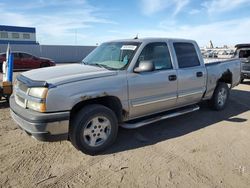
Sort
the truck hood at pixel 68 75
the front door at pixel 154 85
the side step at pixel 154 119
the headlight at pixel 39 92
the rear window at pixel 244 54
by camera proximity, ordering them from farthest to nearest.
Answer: the rear window at pixel 244 54 → the side step at pixel 154 119 → the front door at pixel 154 85 → the truck hood at pixel 68 75 → the headlight at pixel 39 92

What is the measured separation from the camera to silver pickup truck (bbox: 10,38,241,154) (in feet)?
11.3

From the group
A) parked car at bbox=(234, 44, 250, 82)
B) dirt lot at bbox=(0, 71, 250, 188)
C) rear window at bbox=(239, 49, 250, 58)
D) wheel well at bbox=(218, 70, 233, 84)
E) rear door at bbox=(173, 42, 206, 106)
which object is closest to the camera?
dirt lot at bbox=(0, 71, 250, 188)

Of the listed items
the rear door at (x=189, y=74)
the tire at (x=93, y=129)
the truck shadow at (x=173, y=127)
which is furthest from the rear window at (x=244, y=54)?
the tire at (x=93, y=129)

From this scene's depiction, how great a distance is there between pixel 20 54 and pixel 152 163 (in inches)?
648

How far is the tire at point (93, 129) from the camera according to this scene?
12.1ft

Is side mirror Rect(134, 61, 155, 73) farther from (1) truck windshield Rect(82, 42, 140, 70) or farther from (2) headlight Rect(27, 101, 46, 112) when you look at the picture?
(2) headlight Rect(27, 101, 46, 112)

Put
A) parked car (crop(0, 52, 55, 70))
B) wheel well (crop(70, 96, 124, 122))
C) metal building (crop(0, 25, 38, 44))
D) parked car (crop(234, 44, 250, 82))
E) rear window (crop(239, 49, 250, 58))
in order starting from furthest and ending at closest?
metal building (crop(0, 25, 38, 44))
parked car (crop(0, 52, 55, 70))
rear window (crop(239, 49, 250, 58))
parked car (crop(234, 44, 250, 82))
wheel well (crop(70, 96, 124, 122))

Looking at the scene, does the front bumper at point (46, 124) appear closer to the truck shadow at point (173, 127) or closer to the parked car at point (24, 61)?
the truck shadow at point (173, 127)

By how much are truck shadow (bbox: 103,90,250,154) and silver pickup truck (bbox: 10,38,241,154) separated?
0.92ft

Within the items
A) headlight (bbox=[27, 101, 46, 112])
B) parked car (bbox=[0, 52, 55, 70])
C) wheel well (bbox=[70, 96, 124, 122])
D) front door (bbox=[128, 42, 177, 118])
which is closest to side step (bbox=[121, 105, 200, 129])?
front door (bbox=[128, 42, 177, 118])

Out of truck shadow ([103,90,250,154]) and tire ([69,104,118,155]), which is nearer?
tire ([69,104,118,155])

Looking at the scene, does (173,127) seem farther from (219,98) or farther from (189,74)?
(219,98)

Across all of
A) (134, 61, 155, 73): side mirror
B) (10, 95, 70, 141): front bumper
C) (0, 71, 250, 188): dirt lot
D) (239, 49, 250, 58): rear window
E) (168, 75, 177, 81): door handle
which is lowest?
(0, 71, 250, 188): dirt lot

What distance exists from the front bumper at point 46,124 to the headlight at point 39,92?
0.79 feet
